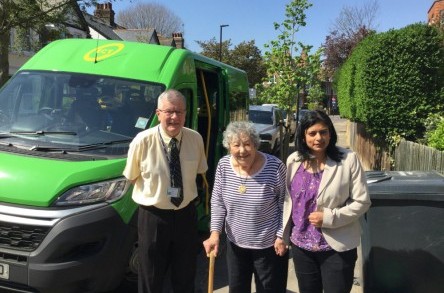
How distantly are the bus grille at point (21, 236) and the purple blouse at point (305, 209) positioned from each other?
6.08 ft

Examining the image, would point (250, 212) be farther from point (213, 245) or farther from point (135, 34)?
point (135, 34)

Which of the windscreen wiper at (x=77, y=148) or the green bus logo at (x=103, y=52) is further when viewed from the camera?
the green bus logo at (x=103, y=52)

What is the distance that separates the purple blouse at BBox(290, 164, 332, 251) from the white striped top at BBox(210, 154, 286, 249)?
0.36 feet

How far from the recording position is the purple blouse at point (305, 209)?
2945mm

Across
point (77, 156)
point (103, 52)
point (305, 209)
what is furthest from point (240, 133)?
point (103, 52)

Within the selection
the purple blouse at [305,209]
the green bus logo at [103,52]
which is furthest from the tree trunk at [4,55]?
the purple blouse at [305,209]

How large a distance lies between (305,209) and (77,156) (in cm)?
205

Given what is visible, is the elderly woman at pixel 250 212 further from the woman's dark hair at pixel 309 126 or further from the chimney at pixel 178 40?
the chimney at pixel 178 40

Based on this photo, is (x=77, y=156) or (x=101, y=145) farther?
(x=101, y=145)

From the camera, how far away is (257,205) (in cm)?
306

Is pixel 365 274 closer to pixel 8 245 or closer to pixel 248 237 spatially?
pixel 248 237

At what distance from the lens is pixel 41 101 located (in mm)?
4738

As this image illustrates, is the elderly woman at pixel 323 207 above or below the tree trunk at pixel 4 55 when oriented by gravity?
below

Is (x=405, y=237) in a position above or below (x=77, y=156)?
below
